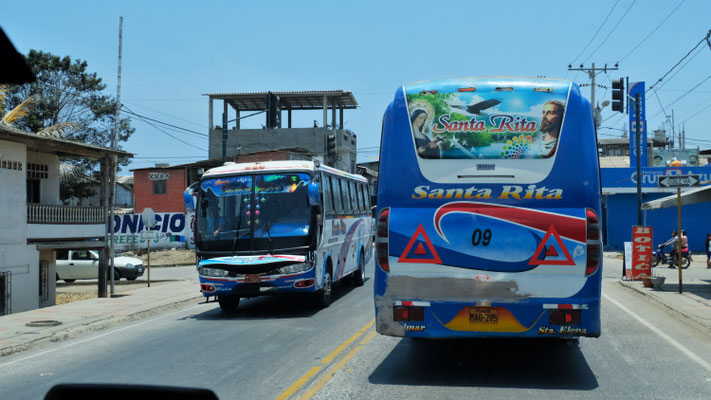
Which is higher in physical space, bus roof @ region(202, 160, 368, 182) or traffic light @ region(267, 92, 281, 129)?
traffic light @ region(267, 92, 281, 129)

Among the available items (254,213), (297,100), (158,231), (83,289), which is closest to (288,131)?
(297,100)

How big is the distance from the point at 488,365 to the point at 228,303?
7837 mm

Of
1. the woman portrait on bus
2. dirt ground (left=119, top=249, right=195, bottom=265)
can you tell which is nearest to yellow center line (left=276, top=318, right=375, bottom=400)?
the woman portrait on bus

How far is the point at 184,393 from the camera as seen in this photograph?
7.81ft

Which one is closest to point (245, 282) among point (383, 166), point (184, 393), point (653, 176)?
point (383, 166)

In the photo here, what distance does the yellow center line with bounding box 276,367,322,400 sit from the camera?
7.00m

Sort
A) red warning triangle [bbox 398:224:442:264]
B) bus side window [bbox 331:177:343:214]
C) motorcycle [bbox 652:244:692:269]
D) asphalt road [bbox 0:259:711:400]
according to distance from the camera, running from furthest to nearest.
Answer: motorcycle [bbox 652:244:692:269]
bus side window [bbox 331:177:343:214]
red warning triangle [bbox 398:224:442:264]
asphalt road [bbox 0:259:711:400]

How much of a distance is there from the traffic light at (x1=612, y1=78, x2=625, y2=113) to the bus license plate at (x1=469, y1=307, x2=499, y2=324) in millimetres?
15275

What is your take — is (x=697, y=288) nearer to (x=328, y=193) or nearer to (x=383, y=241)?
(x=328, y=193)

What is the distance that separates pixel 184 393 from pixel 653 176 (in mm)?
42088

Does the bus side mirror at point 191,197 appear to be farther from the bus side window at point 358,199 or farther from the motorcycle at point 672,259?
the motorcycle at point 672,259

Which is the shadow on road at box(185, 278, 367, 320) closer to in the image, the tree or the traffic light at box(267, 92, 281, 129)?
the traffic light at box(267, 92, 281, 129)

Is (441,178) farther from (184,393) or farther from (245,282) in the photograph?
(245,282)

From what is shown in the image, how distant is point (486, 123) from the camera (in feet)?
25.3
